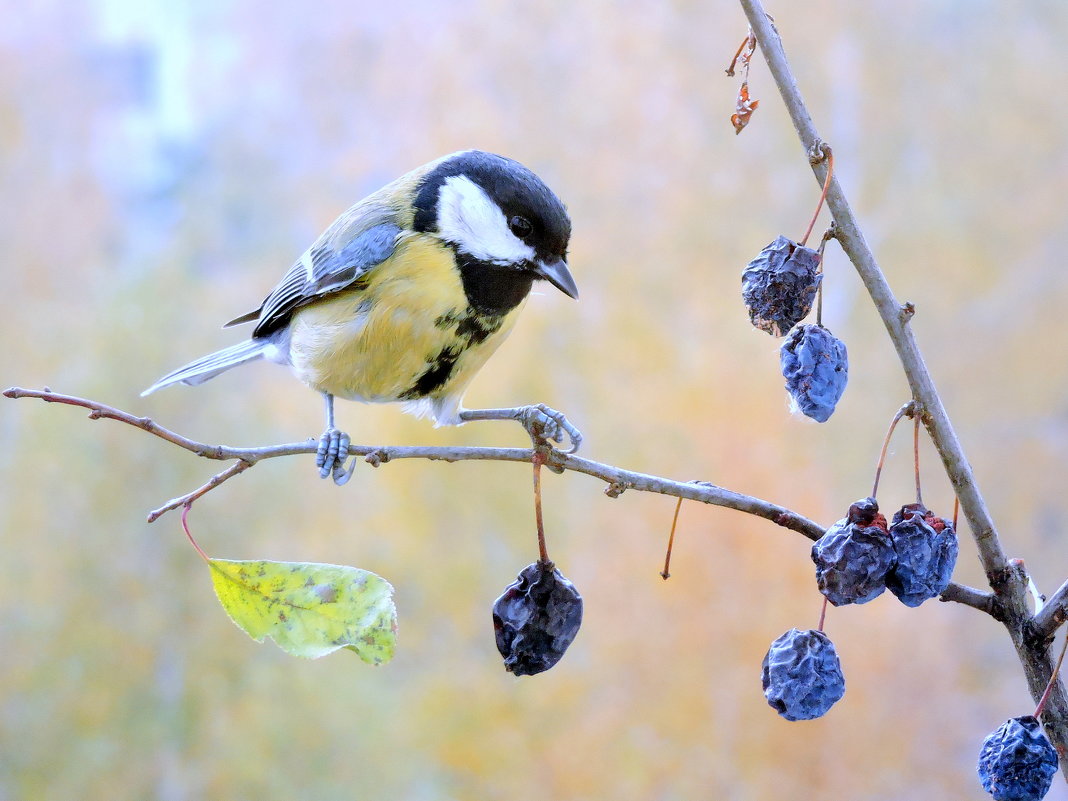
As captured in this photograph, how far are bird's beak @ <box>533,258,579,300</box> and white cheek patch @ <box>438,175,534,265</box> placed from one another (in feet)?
0.04

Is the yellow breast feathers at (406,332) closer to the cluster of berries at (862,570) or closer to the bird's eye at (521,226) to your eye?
the bird's eye at (521,226)

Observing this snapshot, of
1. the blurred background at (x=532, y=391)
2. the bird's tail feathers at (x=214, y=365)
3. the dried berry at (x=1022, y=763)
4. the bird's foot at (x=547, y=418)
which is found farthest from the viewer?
the blurred background at (x=532, y=391)

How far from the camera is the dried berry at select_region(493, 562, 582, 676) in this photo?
54 cm

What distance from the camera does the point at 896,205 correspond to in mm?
1432

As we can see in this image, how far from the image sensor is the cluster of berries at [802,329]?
49cm

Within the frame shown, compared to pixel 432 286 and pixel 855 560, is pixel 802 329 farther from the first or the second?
pixel 432 286

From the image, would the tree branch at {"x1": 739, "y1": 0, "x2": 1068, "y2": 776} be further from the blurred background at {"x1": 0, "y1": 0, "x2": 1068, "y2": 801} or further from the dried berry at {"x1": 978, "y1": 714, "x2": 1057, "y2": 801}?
the blurred background at {"x1": 0, "y1": 0, "x2": 1068, "y2": 801}

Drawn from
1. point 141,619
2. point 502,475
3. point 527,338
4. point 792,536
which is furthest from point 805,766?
point 141,619

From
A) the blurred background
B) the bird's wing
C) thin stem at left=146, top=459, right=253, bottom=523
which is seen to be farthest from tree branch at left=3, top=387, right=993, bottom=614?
the blurred background

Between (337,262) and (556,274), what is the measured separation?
0.22m

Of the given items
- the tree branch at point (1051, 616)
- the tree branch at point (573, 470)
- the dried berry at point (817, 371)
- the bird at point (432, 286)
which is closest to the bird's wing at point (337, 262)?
the bird at point (432, 286)

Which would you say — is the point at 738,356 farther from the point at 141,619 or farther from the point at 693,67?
the point at 141,619

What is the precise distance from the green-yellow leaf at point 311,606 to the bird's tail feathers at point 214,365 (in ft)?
1.34

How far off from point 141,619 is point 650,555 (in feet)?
2.40
